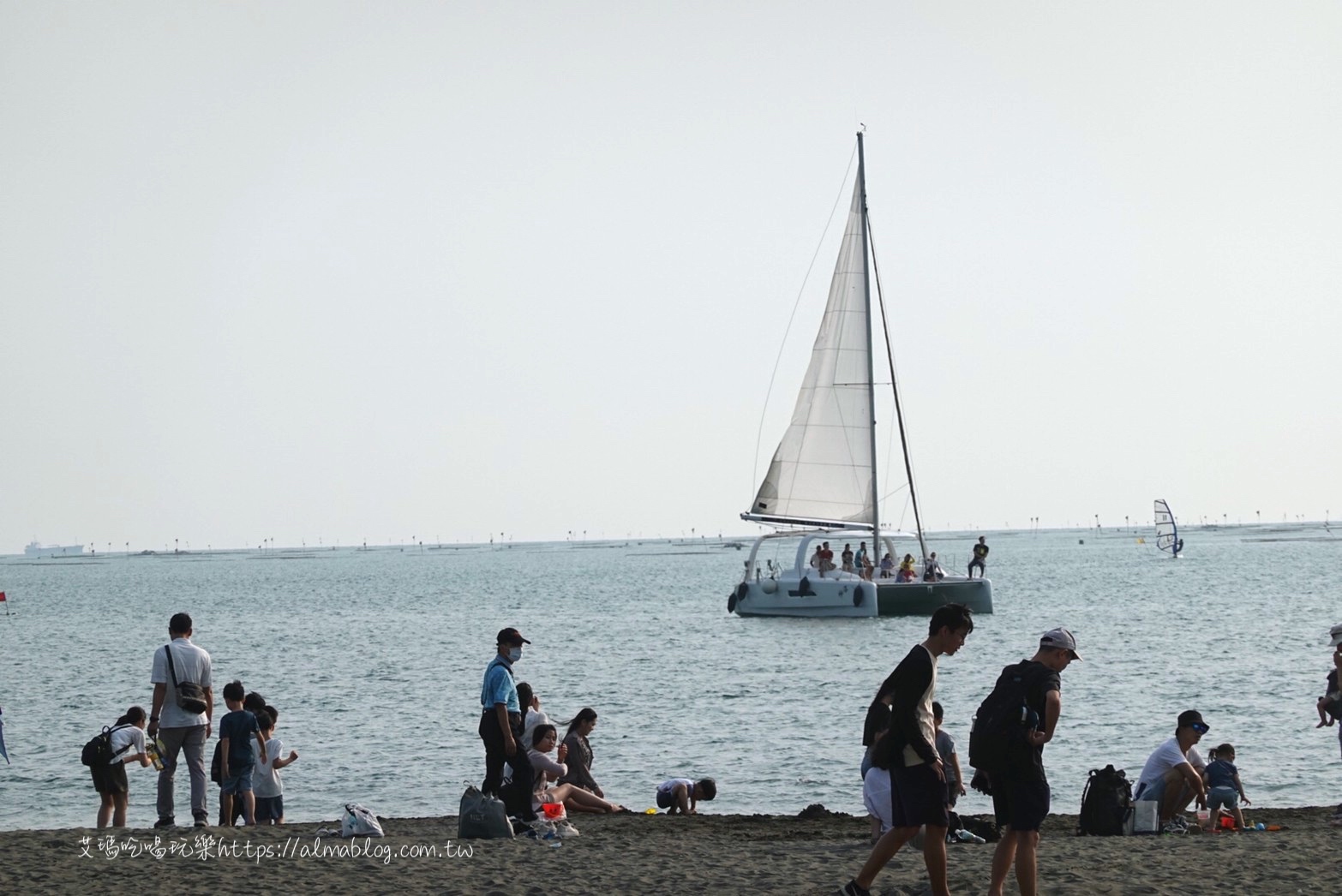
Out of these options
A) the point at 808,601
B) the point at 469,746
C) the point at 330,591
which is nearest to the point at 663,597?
the point at 330,591

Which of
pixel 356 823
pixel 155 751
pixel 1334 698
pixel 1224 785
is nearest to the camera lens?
pixel 356 823

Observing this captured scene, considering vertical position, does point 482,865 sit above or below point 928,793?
below

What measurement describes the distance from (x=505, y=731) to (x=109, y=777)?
14.4ft

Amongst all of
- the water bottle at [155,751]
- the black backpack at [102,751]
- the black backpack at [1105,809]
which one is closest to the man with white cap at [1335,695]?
the black backpack at [1105,809]

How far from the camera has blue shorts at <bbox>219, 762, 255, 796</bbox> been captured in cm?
1493

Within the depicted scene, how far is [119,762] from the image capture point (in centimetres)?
1489

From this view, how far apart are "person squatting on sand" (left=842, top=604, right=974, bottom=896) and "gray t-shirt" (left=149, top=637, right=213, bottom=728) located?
713 centimetres

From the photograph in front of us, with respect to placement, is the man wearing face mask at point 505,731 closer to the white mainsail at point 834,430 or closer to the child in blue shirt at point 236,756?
the child in blue shirt at point 236,756

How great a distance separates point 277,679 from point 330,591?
243ft

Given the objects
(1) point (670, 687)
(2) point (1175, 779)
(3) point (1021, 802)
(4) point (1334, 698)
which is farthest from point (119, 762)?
(1) point (670, 687)

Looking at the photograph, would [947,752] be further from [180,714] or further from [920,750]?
[180,714]

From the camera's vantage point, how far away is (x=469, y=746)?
86.8 feet

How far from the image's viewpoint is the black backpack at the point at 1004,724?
934 centimetres

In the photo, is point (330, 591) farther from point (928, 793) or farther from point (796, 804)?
point (928, 793)
